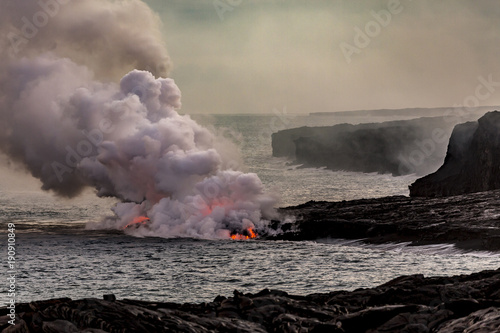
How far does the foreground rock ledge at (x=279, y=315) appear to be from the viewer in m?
27.8

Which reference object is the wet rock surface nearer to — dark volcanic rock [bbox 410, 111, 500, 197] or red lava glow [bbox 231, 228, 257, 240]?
red lava glow [bbox 231, 228, 257, 240]

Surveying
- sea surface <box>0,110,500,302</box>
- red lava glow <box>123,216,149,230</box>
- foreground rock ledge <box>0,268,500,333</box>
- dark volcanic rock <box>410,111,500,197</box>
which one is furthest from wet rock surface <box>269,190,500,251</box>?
foreground rock ledge <box>0,268,500,333</box>

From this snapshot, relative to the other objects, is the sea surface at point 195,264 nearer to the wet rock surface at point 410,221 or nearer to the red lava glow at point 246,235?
the wet rock surface at point 410,221

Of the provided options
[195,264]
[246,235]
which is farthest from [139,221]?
[195,264]

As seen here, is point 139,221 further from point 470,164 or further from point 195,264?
point 470,164

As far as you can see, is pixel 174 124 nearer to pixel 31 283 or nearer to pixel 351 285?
pixel 31 283

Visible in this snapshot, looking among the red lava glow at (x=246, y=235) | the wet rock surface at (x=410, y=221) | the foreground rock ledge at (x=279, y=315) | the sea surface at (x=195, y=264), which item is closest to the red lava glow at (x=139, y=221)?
the sea surface at (x=195, y=264)

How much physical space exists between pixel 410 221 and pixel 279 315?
49689 mm

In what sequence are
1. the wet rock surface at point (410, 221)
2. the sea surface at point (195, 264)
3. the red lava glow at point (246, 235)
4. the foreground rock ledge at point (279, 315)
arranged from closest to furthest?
the foreground rock ledge at point (279, 315), the sea surface at point (195, 264), the wet rock surface at point (410, 221), the red lava glow at point (246, 235)

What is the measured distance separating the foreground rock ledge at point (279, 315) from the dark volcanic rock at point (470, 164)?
6749 cm

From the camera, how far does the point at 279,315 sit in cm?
3177

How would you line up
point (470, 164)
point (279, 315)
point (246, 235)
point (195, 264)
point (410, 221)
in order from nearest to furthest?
point (279, 315)
point (195, 264)
point (410, 221)
point (246, 235)
point (470, 164)

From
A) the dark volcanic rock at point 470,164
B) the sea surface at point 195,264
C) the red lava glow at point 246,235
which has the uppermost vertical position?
the dark volcanic rock at point 470,164

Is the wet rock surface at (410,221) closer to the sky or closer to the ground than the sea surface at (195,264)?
closer to the sky
